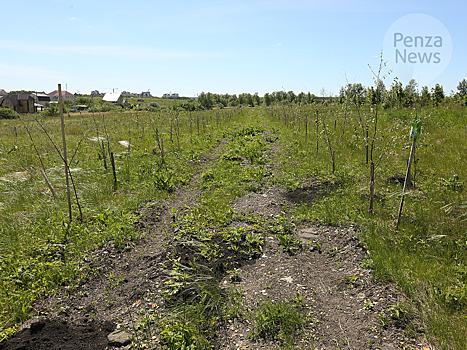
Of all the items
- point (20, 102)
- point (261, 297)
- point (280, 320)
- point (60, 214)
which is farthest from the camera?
point (20, 102)

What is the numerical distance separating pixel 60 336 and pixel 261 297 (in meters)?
2.48

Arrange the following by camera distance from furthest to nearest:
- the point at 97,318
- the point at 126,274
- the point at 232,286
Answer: the point at 126,274, the point at 232,286, the point at 97,318

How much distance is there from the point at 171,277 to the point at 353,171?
6575mm

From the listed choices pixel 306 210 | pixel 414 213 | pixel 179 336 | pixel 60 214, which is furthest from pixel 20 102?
pixel 414 213

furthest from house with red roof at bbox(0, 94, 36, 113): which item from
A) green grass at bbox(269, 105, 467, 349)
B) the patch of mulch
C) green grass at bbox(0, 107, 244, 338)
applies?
the patch of mulch

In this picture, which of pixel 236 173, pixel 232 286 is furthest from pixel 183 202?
pixel 232 286

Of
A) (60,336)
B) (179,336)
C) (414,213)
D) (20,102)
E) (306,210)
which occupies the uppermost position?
(20,102)

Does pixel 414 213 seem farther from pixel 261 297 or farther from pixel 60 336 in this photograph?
pixel 60 336

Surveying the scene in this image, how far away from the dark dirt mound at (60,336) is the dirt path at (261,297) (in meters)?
0.01

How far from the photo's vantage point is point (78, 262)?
15.3 feet

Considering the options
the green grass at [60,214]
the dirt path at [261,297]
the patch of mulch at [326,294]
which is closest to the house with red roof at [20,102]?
the green grass at [60,214]

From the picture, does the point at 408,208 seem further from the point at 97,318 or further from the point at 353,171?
the point at 97,318

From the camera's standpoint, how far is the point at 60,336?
10.3ft

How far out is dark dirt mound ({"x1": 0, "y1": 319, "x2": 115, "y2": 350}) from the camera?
9.71 feet
